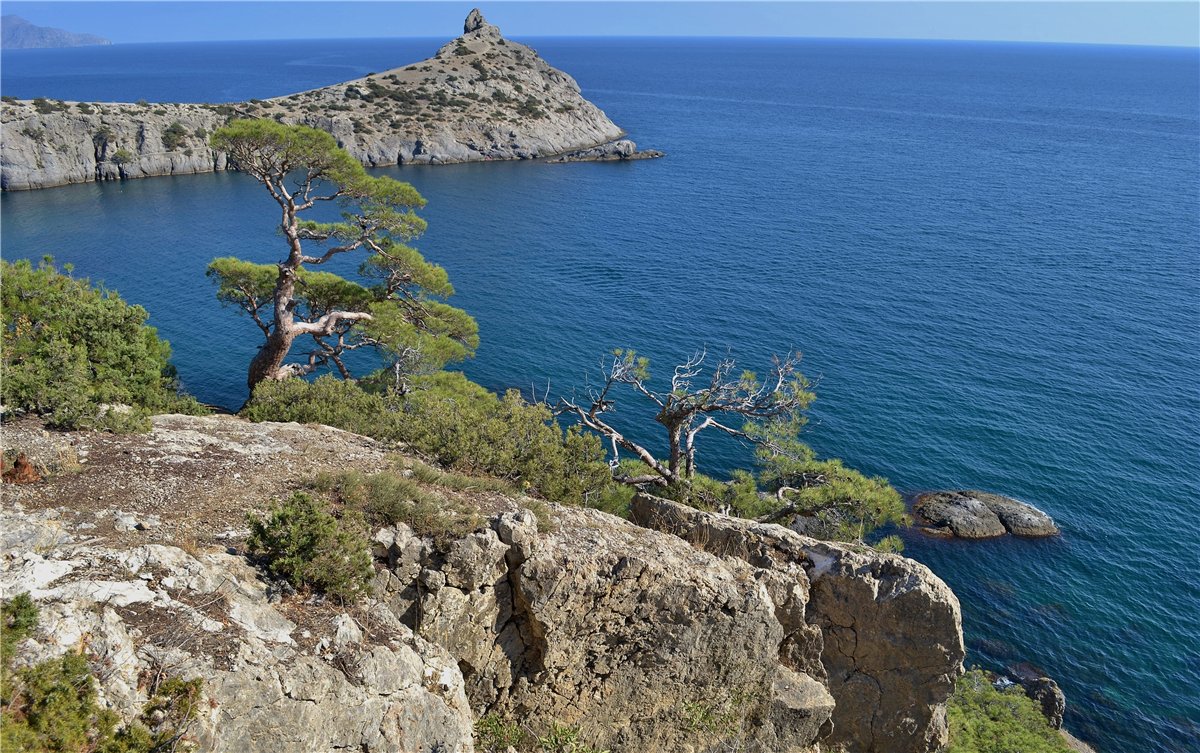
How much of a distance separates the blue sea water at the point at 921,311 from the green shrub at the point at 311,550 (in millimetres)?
28734

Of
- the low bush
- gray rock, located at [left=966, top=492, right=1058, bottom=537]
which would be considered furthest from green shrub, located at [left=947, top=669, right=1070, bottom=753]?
the low bush

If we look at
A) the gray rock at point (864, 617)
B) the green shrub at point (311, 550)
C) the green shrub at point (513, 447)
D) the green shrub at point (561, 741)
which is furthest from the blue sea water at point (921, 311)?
the green shrub at point (311, 550)

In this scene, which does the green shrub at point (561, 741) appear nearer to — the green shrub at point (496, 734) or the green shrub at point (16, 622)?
the green shrub at point (496, 734)

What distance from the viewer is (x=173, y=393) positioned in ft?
85.4

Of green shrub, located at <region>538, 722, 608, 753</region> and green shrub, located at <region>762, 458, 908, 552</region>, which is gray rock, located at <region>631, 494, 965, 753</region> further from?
green shrub, located at <region>762, 458, 908, 552</region>

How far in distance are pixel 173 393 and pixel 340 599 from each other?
1726 cm

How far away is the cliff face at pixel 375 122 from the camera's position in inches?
3974

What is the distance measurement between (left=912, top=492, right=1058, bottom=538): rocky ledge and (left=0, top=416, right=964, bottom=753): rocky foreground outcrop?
2068cm

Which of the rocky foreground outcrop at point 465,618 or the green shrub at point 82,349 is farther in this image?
the green shrub at point 82,349

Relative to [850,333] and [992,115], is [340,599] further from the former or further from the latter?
[992,115]

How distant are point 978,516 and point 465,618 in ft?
110

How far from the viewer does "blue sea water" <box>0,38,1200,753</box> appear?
35.2 m

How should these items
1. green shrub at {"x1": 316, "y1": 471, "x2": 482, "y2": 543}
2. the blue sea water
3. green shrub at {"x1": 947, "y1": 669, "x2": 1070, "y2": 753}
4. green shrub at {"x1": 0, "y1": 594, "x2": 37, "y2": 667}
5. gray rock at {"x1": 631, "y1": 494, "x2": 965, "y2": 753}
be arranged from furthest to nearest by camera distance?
the blue sea water
green shrub at {"x1": 947, "y1": 669, "x2": 1070, "y2": 753}
gray rock at {"x1": 631, "y1": 494, "x2": 965, "y2": 753}
green shrub at {"x1": 316, "y1": 471, "x2": 482, "y2": 543}
green shrub at {"x1": 0, "y1": 594, "x2": 37, "y2": 667}

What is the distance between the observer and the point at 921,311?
62281 millimetres
